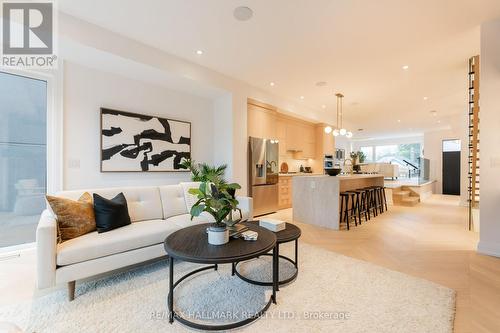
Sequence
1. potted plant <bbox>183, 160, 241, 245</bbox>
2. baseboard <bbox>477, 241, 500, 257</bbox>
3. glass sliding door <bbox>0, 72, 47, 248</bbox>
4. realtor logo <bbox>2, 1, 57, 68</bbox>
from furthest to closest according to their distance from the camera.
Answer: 1. glass sliding door <bbox>0, 72, 47, 248</bbox>
2. baseboard <bbox>477, 241, 500, 257</bbox>
3. realtor logo <bbox>2, 1, 57, 68</bbox>
4. potted plant <bbox>183, 160, 241, 245</bbox>

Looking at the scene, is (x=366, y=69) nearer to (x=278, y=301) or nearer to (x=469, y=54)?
(x=469, y=54)

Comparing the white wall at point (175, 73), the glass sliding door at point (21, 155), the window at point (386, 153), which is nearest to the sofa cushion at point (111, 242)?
the glass sliding door at point (21, 155)

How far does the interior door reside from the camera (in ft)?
29.0

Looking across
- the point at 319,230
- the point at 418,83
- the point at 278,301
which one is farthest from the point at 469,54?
the point at 278,301

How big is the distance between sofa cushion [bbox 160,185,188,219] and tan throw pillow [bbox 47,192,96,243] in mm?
901

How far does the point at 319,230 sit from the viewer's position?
13.1 feet

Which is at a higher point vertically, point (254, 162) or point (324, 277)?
point (254, 162)

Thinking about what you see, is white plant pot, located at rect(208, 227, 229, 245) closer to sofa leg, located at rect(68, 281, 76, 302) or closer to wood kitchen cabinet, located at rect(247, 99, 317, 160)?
sofa leg, located at rect(68, 281, 76, 302)

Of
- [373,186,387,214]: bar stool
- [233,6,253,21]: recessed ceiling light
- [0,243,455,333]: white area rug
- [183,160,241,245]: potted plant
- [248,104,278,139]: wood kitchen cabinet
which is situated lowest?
[0,243,455,333]: white area rug

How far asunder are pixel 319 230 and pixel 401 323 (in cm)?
236

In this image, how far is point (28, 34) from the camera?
9.04 ft

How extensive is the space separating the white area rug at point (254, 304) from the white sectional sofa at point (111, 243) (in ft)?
0.70

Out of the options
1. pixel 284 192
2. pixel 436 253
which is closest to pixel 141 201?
pixel 284 192

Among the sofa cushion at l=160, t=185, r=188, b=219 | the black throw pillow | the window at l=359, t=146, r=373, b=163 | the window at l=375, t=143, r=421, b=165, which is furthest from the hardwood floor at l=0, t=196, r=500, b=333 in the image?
the window at l=359, t=146, r=373, b=163
